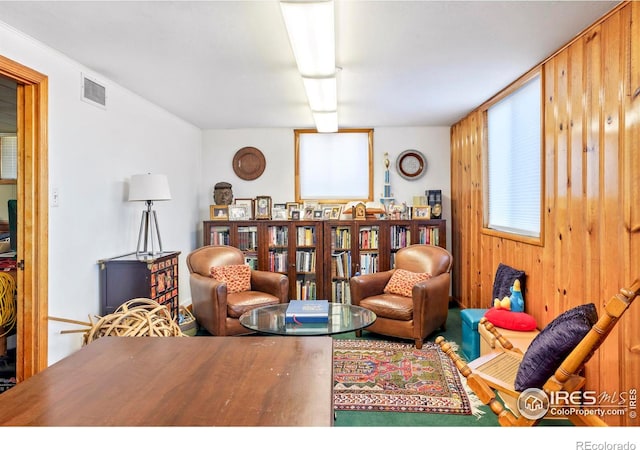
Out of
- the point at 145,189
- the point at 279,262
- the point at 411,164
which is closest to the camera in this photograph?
the point at 145,189

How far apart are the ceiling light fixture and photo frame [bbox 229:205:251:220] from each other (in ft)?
6.63

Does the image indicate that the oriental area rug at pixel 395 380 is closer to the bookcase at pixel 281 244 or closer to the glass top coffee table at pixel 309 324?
the glass top coffee table at pixel 309 324

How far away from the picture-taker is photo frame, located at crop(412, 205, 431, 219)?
4938mm

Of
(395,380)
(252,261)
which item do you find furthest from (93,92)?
(395,380)

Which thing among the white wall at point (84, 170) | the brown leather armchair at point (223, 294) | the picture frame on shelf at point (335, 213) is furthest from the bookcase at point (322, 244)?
the white wall at point (84, 170)

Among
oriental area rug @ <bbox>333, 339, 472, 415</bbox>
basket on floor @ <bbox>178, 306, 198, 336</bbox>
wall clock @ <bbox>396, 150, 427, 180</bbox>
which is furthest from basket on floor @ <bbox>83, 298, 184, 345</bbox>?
wall clock @ <bbox>396, 150, 427, 180</bbox>

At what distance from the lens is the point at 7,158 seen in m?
4.38

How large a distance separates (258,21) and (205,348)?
1.82 m

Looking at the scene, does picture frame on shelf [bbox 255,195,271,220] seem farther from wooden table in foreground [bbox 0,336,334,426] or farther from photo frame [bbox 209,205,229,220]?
wooden table in foreground [bbox 0,336,334,426]

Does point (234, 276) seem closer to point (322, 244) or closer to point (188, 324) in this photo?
point (188, 324)

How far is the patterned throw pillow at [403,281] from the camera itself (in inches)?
156

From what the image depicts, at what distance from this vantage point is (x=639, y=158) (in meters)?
1.96

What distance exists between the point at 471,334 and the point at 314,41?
2.45m

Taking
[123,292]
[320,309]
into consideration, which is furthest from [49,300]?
[320,309]
